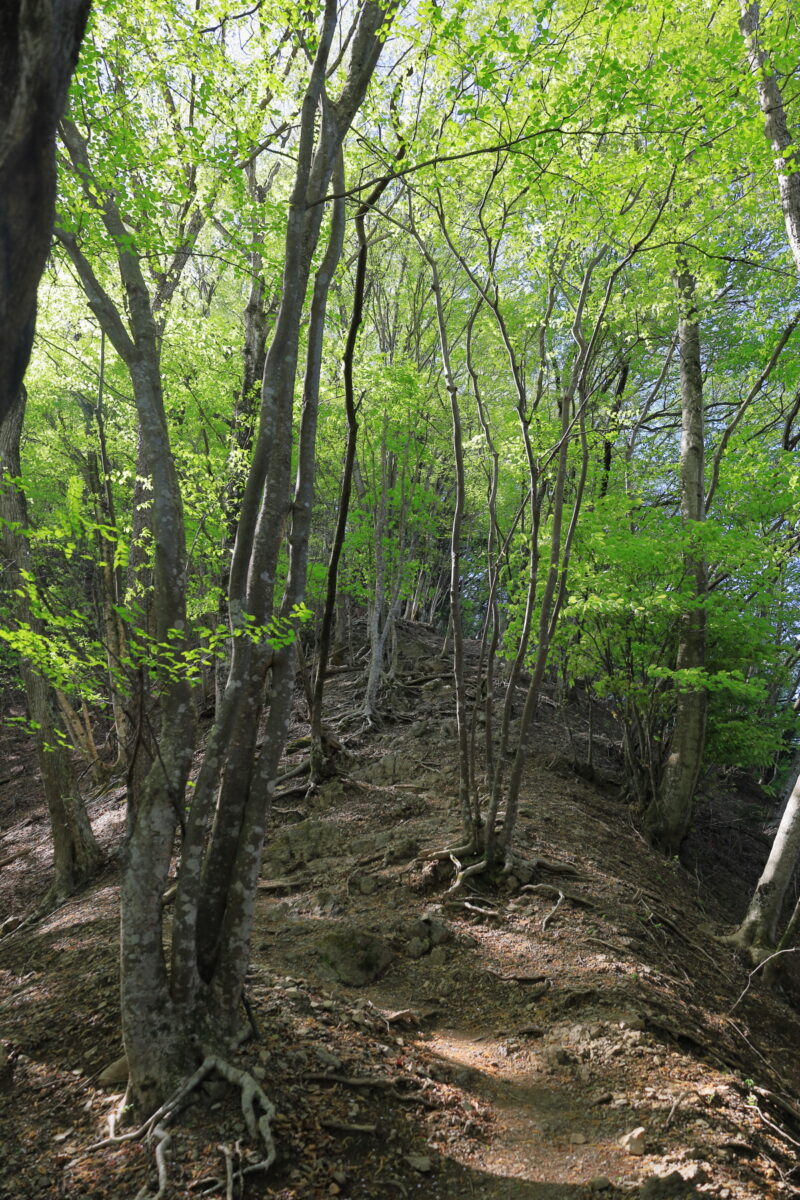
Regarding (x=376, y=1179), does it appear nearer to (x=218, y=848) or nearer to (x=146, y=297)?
(x=218, y=848)

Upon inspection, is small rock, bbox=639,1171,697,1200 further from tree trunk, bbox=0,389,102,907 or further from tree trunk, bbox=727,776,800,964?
tree trunk, bbox=0,389,102,907

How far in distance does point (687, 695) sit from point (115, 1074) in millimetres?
8154

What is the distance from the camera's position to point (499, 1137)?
3.38 meters

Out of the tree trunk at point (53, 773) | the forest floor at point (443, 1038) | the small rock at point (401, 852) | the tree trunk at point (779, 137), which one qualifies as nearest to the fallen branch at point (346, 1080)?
the forest floor at point (443, 1038)

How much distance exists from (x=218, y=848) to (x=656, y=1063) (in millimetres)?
2979

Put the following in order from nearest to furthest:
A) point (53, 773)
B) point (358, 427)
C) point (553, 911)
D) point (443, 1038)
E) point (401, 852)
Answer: point (443, 1038)
point (553, 911)
point (401, 852)
point (53, 773)
point (358, 427)

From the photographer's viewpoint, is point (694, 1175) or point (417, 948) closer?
point (694, 1175)

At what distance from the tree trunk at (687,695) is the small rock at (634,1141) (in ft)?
20.1

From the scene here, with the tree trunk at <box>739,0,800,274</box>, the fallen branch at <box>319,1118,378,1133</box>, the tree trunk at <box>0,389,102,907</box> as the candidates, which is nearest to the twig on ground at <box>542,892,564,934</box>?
the fallen branch at <box>319,1118,378,1133</box>

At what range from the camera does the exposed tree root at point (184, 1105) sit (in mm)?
2783

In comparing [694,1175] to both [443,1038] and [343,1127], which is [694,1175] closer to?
[343,1127]

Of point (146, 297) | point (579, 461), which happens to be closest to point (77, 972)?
point (146, 297)

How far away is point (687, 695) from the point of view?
9.06 meters

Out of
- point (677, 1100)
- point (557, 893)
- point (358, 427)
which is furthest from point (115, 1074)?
point (358, 427)
